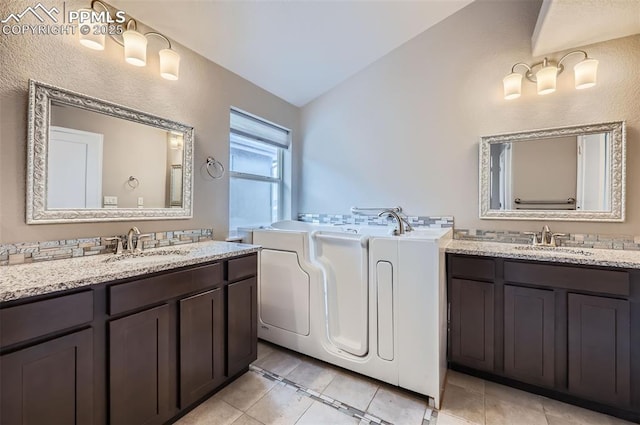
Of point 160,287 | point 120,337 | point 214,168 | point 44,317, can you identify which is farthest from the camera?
point 214,168

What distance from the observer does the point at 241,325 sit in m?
1.78

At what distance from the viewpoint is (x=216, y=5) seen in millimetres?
1795

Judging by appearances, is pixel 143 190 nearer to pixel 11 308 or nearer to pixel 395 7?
pixel 11 308

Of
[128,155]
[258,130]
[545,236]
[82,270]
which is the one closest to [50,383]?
[82,270]

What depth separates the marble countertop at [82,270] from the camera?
3.17ft

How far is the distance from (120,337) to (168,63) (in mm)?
1649

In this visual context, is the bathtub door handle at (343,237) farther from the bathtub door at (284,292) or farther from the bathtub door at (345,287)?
the bathtub door at (284,292)

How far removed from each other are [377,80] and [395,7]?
2.14ft

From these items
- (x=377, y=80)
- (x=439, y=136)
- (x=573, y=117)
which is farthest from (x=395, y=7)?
(x=573, y=117)

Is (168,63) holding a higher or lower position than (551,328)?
higher

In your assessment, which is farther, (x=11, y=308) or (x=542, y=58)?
(x=542, y=58)

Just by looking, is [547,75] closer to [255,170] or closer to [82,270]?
[255,170]

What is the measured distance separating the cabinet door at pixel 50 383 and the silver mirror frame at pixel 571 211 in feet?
8.63

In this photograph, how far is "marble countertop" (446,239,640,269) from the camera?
Answer: 1.48 m
